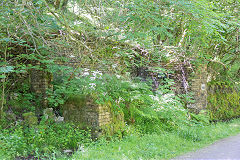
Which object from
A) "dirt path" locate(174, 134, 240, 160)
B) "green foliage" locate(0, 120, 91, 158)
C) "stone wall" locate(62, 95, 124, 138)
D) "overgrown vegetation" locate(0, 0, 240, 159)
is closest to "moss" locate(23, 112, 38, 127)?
"overgrown vegetation" locate(0, 0, 240, 159)

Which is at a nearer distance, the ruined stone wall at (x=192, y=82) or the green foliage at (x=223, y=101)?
the ruined stone wall at (x=192, y=82)

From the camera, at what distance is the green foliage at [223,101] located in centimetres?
1053

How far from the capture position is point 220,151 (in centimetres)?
563

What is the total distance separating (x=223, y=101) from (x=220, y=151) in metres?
6.07

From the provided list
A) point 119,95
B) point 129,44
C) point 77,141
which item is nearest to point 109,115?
point 119,95

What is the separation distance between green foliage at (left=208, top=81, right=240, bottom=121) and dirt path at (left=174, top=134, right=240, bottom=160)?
390cm

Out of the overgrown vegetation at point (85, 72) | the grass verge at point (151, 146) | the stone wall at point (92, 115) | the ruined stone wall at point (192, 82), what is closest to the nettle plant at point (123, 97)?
the overgrown vegetation at point (85, 72)

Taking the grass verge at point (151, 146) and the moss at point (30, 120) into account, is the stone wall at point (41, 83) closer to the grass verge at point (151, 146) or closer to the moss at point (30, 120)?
the moss at point (30, 120)

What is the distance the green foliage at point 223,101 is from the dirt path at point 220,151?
3896 millimetres

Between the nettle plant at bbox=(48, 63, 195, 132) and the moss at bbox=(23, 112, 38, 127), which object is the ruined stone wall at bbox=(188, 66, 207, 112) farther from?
the moss at bbox=(23, 112, 38, 127)

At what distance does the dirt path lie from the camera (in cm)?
517

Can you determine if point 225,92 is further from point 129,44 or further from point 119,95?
point 119,95

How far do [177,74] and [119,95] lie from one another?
155 inches

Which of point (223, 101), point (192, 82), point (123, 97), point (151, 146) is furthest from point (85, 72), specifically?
point (223, 101)
